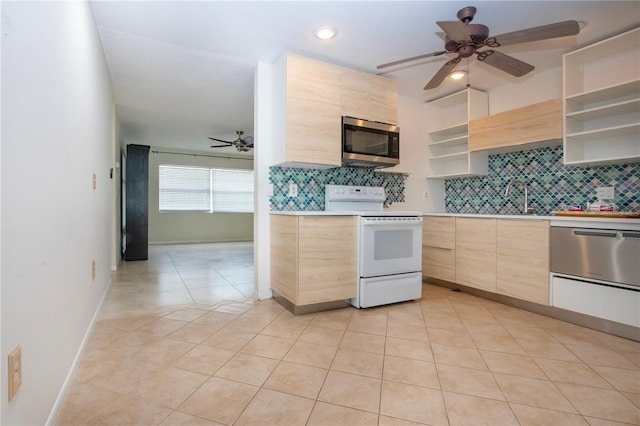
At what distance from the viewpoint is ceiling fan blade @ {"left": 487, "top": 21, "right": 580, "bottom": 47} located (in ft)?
6.18

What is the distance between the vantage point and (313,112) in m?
2.88

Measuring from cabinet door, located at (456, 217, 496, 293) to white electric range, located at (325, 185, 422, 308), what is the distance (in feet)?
1.77

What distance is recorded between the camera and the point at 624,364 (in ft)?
5.98

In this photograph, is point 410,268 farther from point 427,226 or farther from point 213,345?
point 213,345

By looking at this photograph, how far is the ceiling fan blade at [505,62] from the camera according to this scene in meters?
2.27

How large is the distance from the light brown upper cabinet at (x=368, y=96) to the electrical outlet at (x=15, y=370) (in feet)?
8.86

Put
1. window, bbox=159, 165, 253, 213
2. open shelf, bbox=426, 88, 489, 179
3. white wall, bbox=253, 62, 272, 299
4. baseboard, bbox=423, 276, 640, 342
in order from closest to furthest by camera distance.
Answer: baseboard, bbox=423, 276, 640, 342
white wall, bbox=253, 62, 272, 299
open shelf, bbox=426, 88, 489, 179
window, bbox=159, 165, 253, 213

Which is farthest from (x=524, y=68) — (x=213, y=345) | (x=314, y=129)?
(x=213, y=345)

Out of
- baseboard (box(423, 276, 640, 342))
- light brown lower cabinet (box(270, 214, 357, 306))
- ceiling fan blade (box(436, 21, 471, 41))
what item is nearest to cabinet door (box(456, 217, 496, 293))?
baseboard (box(423, 276, 640, 342))

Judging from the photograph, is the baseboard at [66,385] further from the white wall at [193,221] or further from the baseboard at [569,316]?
the white wall at [193,221]

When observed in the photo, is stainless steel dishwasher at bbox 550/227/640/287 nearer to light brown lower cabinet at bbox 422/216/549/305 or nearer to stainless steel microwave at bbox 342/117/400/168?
light brown lower cabinet at bbox 422/216/549/305

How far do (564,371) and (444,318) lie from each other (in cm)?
91

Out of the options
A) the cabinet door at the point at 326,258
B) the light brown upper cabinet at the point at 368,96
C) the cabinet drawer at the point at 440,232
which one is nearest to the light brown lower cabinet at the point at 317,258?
the cabinet door at the point at 326,258

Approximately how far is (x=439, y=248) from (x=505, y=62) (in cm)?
186
